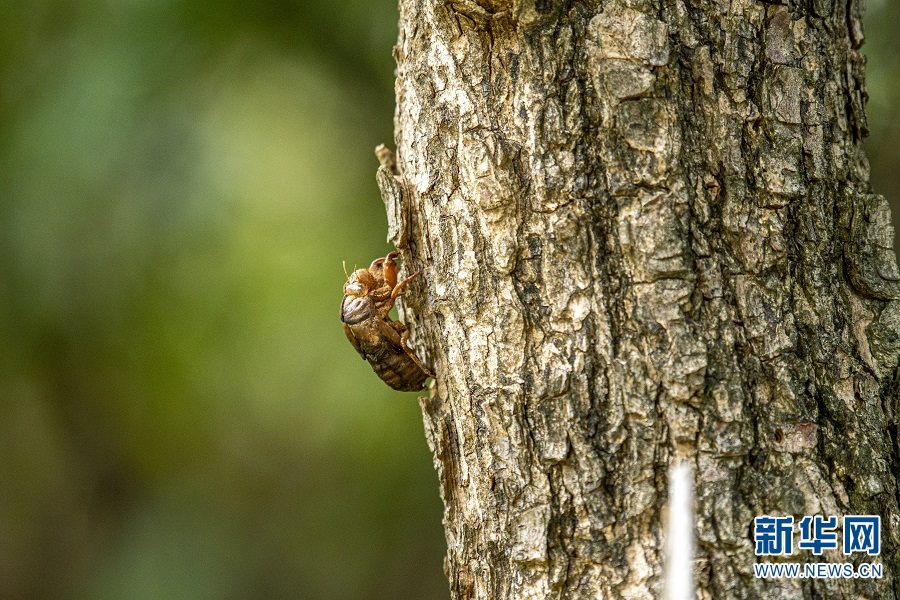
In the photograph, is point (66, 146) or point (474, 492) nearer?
point (474, 492)

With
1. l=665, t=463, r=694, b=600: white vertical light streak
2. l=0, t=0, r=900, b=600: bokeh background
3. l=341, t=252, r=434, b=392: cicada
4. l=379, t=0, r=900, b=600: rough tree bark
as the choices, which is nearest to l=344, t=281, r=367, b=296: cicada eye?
l=341, t=252, r=434, b=392: cicada

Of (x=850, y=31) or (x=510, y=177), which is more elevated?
(x=850, y=31)

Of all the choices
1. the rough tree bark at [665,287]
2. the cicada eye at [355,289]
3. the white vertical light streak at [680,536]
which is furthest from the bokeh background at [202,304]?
the white vertical light streak at [680,536]

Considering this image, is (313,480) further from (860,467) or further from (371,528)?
(860,467)

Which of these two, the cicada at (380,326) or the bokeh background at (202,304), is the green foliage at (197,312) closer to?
the bokeh background at (202,304)

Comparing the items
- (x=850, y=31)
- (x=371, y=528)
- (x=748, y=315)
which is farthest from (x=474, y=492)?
(x=371, y=528)

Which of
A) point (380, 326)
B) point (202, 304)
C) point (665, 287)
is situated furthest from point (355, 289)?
point (202, 304)

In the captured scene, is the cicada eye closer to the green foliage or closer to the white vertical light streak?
the white vertical light streak
